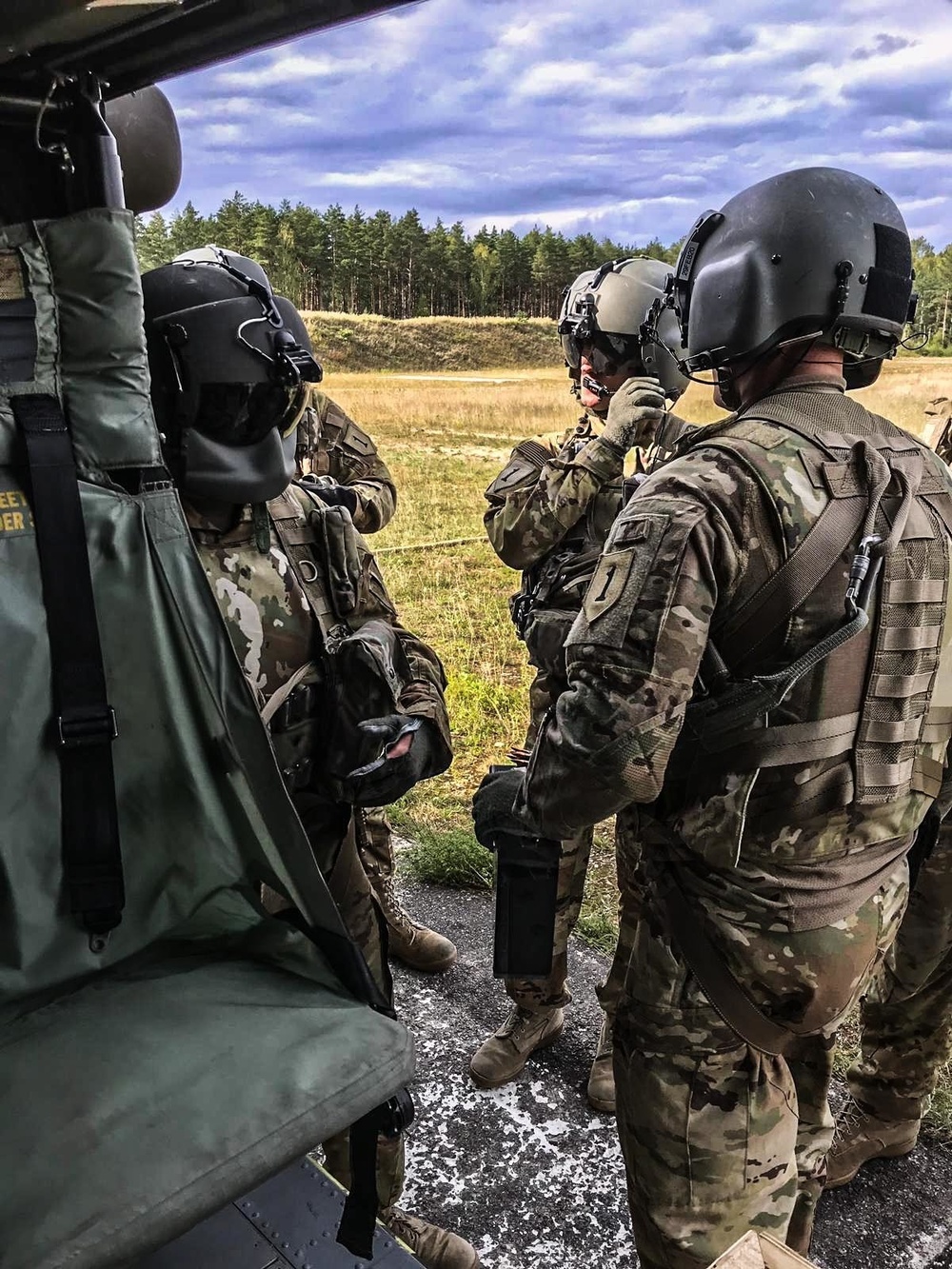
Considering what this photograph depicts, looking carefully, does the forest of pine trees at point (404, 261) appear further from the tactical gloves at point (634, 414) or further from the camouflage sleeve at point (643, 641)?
the camouflage sleeve at point (643, 641)

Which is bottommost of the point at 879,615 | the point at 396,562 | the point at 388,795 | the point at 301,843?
the point at 396,562

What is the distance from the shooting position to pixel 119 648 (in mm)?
1324

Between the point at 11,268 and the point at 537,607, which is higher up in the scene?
the point at 11,268

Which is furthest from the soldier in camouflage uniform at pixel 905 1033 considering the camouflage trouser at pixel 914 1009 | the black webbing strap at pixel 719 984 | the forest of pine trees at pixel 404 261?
the forest of pine trees at pixel 404 261

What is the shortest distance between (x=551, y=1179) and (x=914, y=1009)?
1.14 metres

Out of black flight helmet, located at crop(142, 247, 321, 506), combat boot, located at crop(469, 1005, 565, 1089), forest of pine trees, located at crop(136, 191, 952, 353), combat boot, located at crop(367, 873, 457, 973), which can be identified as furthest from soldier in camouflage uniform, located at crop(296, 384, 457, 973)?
forest of pine trees, located at crop(136, 191, 952, 353)

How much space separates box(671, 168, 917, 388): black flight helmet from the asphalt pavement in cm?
227

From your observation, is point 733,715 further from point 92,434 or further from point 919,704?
point 92,434

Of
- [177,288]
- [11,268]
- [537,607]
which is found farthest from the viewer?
[537,607]

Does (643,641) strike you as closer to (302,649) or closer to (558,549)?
(302,649)

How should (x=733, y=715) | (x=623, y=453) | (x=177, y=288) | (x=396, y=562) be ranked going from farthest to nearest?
(x=396, y=562), (x=623, y=453), (x=177, y=288), (x=733, y=715)

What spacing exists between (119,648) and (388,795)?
0.89 m

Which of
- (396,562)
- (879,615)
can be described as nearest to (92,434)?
(879,615)

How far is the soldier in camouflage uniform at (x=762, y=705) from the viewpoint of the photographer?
1719 mm
